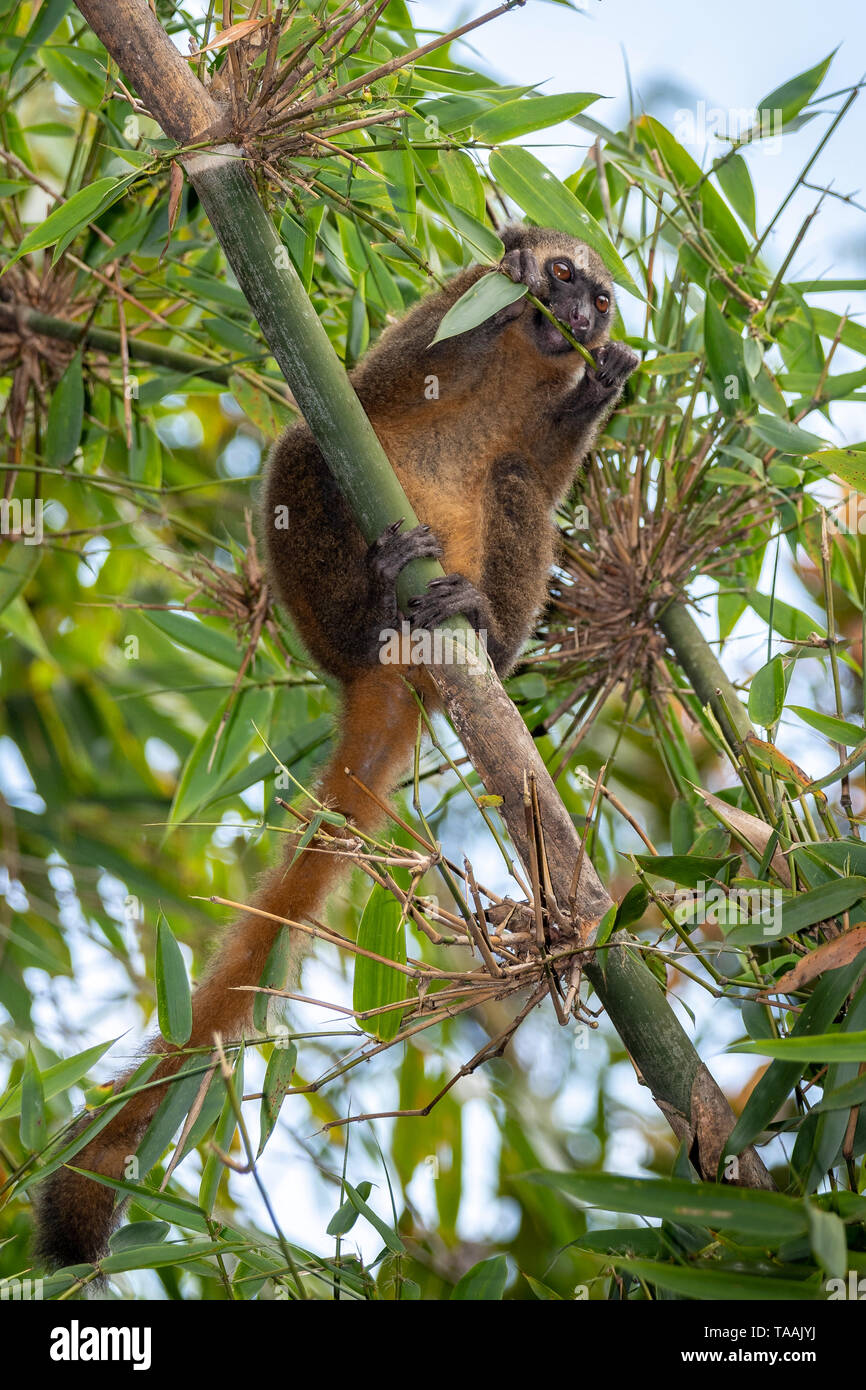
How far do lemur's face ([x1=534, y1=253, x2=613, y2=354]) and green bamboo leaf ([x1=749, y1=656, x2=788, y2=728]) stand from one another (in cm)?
152

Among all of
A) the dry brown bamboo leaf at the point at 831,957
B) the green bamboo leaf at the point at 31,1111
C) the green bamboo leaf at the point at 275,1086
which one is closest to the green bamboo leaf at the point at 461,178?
the dry brown bamboo leaf at the point at 831,957

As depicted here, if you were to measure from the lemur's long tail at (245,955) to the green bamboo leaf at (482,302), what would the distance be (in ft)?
3.23

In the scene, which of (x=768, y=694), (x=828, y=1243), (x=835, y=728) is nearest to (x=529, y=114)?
(x=768, y=694)

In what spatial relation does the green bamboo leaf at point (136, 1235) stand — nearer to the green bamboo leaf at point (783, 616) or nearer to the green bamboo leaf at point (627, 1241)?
the green bamboo leaf at point (627, 1241)

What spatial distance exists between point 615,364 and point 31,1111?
2.28m

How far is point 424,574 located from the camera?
7.63 ft

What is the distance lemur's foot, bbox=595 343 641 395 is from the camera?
3.20 metres

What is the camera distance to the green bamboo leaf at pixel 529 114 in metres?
2.30

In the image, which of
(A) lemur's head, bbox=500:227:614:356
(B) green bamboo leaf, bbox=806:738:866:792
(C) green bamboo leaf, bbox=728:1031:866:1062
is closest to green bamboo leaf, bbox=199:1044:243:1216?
(C) green bamboo leaf, bbox=728:1031:866:1062

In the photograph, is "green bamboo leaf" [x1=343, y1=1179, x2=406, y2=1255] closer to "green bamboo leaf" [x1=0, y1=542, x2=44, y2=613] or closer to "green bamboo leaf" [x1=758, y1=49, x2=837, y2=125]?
"green bamboo leaf" [x1=0, y1=542, x2=44, y2=613]

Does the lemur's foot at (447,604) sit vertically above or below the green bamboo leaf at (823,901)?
above

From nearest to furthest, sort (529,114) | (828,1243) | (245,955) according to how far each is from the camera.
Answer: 1. (828,1243)
2. (529,114)
3. (245,955)

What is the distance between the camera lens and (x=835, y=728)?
2.14 m

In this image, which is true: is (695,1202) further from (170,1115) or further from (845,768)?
(170,1115)
